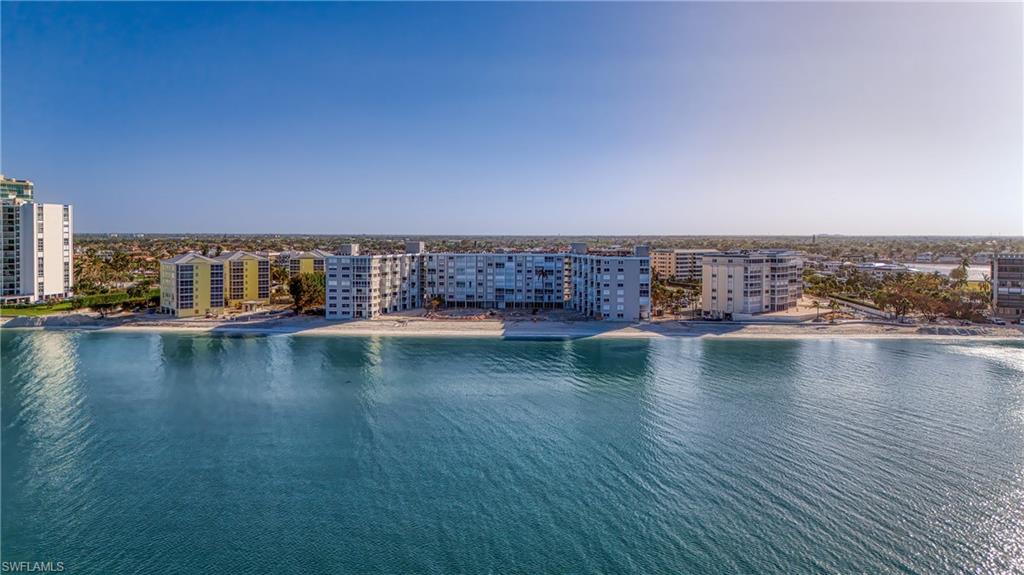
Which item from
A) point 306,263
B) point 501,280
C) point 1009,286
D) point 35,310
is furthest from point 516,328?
point 35,310

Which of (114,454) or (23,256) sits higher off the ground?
(23,256)

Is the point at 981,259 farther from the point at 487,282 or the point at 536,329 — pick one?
the point at 536,329

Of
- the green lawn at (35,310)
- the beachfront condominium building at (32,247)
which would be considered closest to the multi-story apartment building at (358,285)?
the green lawn at (35,310)

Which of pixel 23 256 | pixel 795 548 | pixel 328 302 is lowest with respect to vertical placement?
pixel 795 548

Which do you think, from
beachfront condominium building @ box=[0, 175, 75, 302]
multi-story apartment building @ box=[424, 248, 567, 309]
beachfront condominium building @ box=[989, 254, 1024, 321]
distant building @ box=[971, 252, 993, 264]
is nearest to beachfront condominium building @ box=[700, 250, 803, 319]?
multi-story apartment building @ box=[424, 248, 567, 309]

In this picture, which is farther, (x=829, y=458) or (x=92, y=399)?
(x=92, y=399)

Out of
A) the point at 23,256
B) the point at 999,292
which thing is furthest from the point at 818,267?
the point at 23,256

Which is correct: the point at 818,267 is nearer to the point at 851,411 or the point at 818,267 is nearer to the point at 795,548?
the point at 851,411

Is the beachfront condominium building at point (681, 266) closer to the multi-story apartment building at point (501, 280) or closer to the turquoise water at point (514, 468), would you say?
the multi-story apartment building at point (501, 280)
